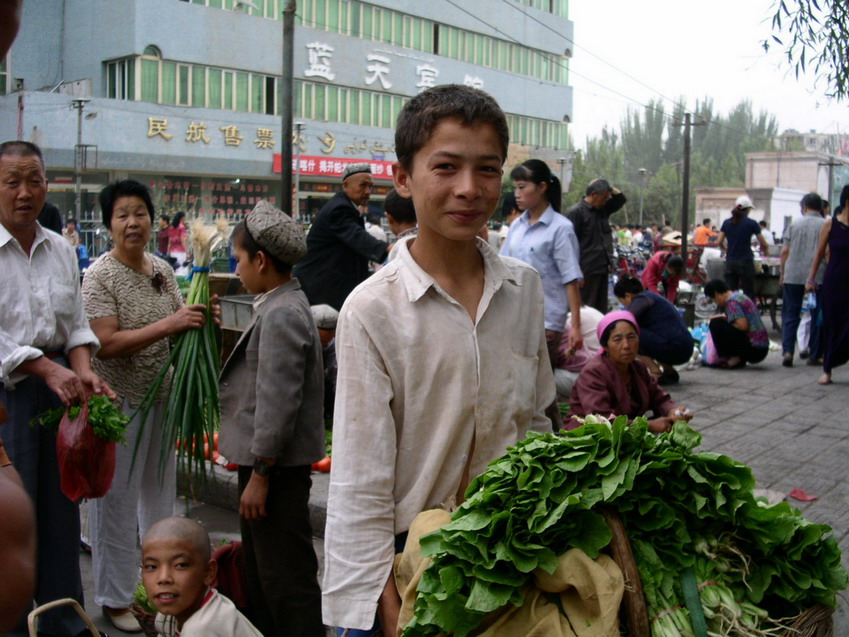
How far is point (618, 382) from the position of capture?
559 centimetres

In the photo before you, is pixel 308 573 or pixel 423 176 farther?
pixel 308 573

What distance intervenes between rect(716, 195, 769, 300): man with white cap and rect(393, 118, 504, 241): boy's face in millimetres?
11926

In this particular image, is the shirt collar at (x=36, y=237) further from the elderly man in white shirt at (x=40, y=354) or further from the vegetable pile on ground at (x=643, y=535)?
the vegetable pile on ground at (x=643, y=535)

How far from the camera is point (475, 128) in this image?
2.01m

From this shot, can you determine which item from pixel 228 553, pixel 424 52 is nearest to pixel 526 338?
pixel 228 553

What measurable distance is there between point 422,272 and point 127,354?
2.65m

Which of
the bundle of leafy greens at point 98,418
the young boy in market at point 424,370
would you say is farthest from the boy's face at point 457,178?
the bundle of leafy greens at point 98,418

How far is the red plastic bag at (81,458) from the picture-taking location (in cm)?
351

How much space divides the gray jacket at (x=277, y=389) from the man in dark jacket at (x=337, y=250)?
9.06 feet

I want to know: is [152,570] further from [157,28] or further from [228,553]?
[157,28]

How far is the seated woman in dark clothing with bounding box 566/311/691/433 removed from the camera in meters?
5.53

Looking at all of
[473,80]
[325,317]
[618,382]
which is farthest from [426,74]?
[618,382]

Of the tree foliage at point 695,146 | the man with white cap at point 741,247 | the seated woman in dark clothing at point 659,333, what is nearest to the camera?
the seated woman in dark clothing at point 659,333

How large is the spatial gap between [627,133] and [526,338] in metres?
136
